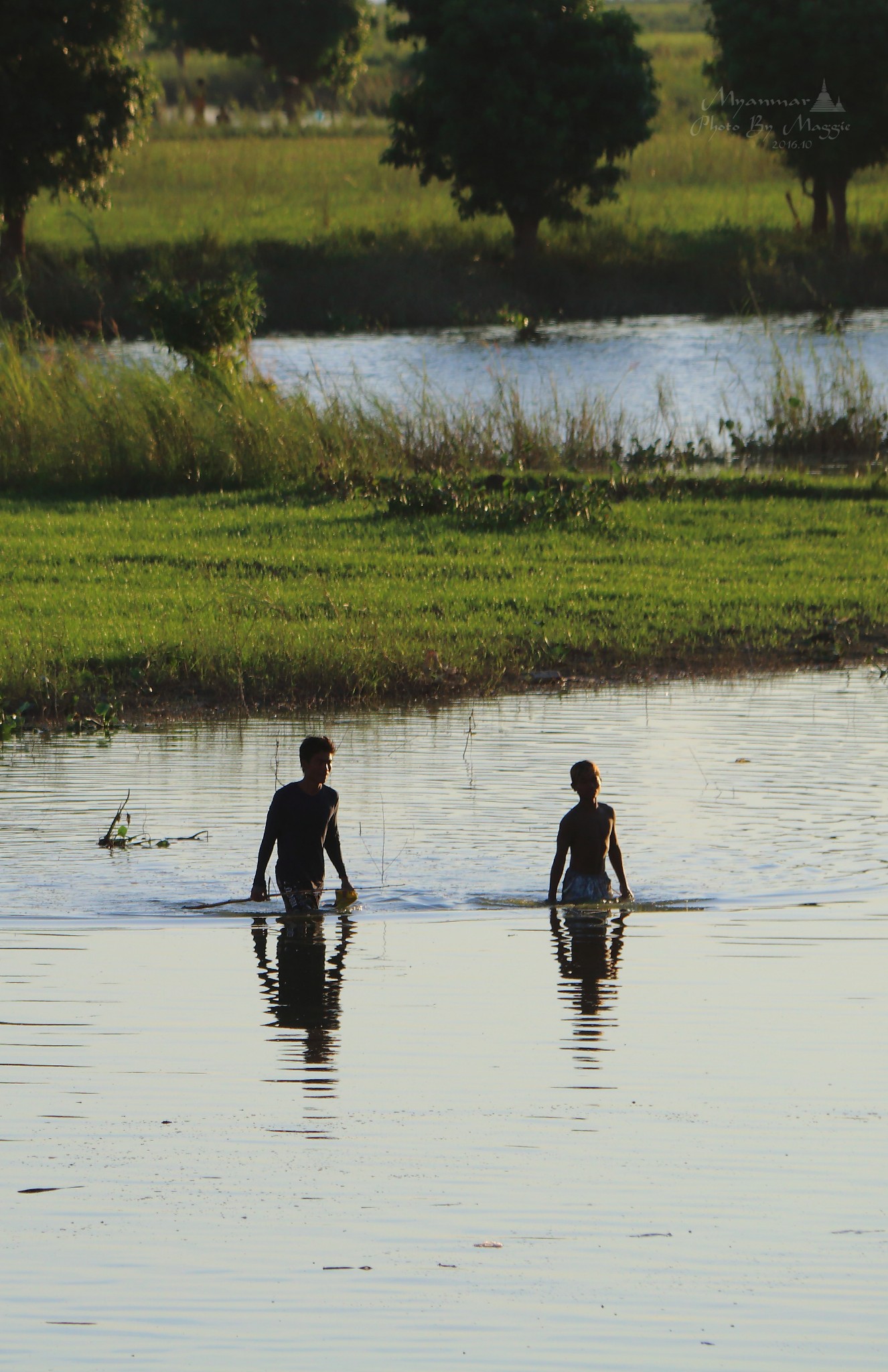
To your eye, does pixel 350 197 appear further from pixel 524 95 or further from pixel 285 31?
pixel 285 31

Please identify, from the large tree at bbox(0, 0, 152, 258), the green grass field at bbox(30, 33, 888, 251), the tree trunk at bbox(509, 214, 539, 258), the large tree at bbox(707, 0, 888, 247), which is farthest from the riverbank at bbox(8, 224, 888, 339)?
the large tree at bbox(0, 0, 152, 258)

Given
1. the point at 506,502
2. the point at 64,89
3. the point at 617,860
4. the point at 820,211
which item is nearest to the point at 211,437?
the point at 506,502

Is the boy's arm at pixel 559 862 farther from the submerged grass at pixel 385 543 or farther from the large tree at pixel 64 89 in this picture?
the large tree at pixel 64 89

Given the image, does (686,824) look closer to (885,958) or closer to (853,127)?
(885,958)

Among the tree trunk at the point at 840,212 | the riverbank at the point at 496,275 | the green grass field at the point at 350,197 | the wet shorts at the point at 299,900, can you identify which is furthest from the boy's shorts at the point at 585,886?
the tree trunk at the point at 840,212

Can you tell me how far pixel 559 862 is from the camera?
856cm

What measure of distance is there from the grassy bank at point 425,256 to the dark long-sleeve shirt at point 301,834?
3176 cm

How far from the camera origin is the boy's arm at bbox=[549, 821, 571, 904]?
8.56 metres

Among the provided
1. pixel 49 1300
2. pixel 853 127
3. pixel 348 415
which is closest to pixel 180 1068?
pixel 49 1300

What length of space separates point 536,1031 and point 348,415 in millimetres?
16213

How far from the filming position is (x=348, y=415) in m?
22.3

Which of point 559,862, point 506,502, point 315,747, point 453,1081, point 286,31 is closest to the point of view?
point 453,1081

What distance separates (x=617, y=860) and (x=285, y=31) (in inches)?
2762

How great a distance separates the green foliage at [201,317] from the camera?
74.5ft
